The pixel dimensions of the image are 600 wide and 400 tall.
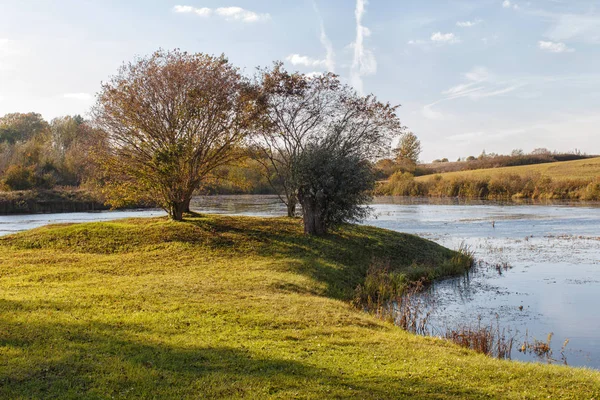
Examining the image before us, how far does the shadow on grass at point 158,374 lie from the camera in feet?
21.7

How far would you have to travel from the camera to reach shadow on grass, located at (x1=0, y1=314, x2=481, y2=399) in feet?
21.7

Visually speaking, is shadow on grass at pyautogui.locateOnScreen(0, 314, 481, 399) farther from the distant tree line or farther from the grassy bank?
the grassy bank

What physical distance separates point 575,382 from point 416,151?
10153 centimetres

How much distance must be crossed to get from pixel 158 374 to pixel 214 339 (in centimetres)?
193

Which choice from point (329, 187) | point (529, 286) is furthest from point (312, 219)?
point (529, 286)

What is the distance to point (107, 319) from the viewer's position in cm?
991

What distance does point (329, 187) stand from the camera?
22234 mm

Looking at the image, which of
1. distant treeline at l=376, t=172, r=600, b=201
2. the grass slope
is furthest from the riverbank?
the grass slope

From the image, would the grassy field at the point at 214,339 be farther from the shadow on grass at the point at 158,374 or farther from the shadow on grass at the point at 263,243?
the shadow on grass at the point at 263,243

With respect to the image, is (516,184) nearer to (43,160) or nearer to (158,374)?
(43,160)

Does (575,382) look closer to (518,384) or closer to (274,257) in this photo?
(518,384)

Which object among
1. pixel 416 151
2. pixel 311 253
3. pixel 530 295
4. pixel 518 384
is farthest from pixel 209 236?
pixel 416 151

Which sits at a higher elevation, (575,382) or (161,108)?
(161,108)

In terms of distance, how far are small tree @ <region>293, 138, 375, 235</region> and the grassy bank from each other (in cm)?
5303
